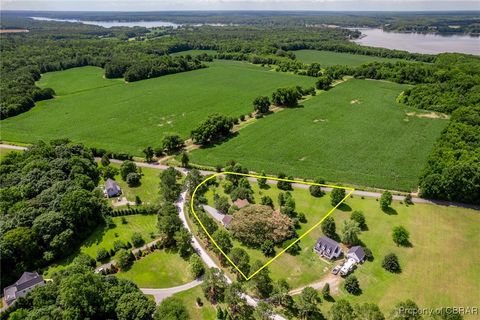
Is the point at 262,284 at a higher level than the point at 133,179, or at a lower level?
higher

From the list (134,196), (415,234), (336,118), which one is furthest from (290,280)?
(336,118)

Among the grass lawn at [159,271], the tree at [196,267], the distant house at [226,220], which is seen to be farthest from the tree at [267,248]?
the grass lawn at [159,271]

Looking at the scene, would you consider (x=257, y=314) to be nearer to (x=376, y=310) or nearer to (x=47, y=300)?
(x=376, y=310)

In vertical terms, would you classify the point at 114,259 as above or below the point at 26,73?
below

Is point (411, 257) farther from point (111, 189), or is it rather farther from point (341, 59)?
point (341, 59)

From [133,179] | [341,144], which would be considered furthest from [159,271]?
[341,144]

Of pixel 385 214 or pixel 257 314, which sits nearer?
pixel 257 314

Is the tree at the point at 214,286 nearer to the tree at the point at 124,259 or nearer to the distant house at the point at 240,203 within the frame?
the tree at the point at 124,259
